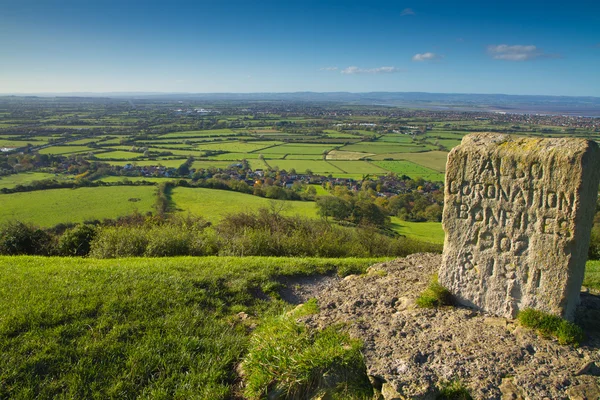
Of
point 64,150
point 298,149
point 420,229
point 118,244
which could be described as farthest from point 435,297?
point 64,150

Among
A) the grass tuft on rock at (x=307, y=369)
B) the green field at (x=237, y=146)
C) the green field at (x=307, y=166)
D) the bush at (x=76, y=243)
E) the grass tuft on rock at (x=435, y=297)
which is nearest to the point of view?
the grass tuft on rock at (x=307, y=369)

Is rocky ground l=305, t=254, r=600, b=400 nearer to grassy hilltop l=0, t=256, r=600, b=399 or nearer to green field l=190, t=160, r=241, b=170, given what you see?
grassy hilltop l=0, t=256, r=600, b=399

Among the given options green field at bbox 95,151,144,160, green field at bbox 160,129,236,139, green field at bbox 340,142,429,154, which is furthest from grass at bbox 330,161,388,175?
green field at bbox 160,129,236,139

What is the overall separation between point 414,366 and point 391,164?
56.5m

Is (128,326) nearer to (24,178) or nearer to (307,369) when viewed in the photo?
(307,369)

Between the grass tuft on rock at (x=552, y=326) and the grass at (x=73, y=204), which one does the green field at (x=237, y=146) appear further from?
the grass tuft on rock at (x=552, y=326)

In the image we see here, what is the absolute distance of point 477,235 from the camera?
22.2ft

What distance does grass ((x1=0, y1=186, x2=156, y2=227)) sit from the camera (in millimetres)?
32844

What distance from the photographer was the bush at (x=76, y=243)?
15.0 m

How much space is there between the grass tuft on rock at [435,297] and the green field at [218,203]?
84.8 feet

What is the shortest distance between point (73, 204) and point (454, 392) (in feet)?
132

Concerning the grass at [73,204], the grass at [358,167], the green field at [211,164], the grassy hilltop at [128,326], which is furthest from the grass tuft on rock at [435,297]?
the green field at [211,164]

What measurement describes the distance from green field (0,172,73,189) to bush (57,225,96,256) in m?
35.6

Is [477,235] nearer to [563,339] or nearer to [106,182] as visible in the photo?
[563,339]
